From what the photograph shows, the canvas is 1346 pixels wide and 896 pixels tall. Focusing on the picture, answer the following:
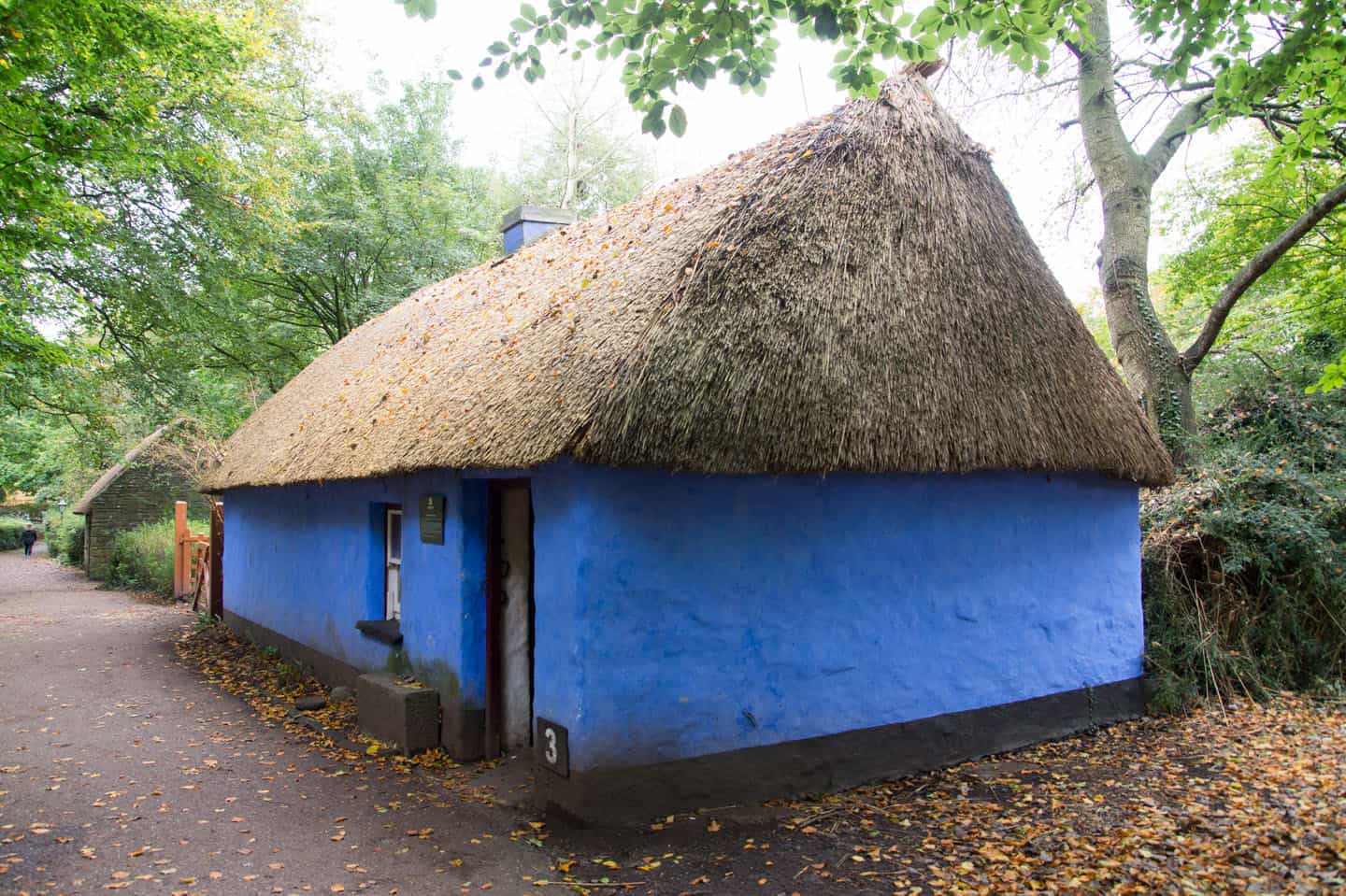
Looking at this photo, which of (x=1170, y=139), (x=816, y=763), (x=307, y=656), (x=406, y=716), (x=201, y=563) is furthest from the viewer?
(x=201, y=563)

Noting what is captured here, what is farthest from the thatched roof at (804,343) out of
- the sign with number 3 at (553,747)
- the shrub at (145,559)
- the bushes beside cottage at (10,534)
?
the bushes beside cottage at (10,534)

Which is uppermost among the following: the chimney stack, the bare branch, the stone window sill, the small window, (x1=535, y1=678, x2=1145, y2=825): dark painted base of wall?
the bare branch

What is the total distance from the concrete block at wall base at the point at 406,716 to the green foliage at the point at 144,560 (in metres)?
15.3

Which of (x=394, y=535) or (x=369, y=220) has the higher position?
(x=369, y=220)

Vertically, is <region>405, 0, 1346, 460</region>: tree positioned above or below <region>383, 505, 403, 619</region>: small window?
above

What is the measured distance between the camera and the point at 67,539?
30.1m

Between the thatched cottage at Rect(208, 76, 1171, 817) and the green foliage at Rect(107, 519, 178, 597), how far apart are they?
14.5 metres

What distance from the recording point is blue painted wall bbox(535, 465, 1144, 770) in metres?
5.15

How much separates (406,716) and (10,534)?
1756 inches

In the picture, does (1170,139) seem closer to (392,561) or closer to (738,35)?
(738,35)

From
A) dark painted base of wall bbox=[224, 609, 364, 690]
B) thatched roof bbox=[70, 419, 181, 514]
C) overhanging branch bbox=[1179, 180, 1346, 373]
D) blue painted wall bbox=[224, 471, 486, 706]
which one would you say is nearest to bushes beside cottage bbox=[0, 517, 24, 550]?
thatched roof bbox=[70, 419, 181, 514]

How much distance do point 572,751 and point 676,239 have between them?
359 centimetres

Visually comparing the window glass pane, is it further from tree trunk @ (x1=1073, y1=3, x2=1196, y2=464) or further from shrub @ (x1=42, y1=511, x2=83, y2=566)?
shrub @ (x1=42, y1=511, x2=83, y2=566)

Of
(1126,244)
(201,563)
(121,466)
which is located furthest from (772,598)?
(121,466)
